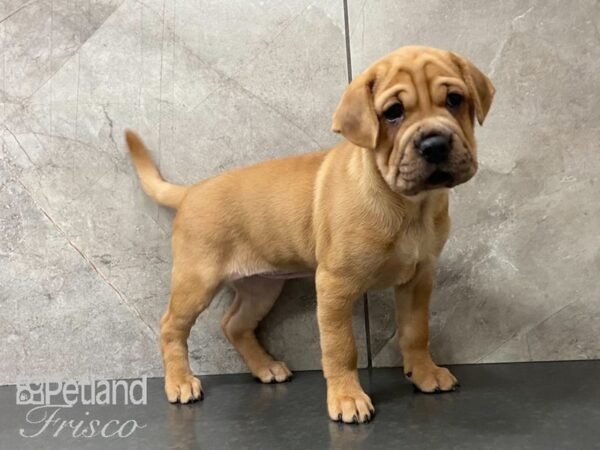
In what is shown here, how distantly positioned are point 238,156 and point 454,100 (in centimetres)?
113

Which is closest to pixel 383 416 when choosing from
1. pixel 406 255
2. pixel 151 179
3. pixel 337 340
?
pixel 337 340

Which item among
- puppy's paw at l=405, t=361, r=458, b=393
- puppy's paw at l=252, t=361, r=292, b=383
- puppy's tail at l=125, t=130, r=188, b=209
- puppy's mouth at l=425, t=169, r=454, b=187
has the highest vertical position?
puppy's mouth at l=425, t=169, r=454, b=187

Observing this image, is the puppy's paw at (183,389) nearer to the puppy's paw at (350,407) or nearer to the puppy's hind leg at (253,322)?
the puppy's hind leg at (253,322)

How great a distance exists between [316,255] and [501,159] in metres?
0.94

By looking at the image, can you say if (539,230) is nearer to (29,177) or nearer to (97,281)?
(97,281)

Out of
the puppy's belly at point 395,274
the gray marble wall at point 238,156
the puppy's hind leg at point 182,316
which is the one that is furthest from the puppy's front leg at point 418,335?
the puppy's hind leg at point 182,316

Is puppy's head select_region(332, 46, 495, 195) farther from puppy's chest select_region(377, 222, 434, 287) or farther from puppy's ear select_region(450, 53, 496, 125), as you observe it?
puppy's chest select_region(377, 222, 434, 287)

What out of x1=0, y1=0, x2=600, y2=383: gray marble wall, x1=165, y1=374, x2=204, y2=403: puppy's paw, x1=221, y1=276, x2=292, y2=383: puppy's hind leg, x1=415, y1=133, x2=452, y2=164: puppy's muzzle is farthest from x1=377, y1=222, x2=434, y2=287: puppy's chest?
x1=165, y1=374, x2=204, y2=403: puppy's paw

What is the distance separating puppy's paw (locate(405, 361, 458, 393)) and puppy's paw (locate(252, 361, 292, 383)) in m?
0.57

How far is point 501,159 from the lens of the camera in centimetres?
271

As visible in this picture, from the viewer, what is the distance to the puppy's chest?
224cm

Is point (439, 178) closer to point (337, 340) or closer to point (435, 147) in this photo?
point (435, 147)

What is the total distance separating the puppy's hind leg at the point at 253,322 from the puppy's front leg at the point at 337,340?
22.1 inches

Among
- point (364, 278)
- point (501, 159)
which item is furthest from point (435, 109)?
point (501, 159)
